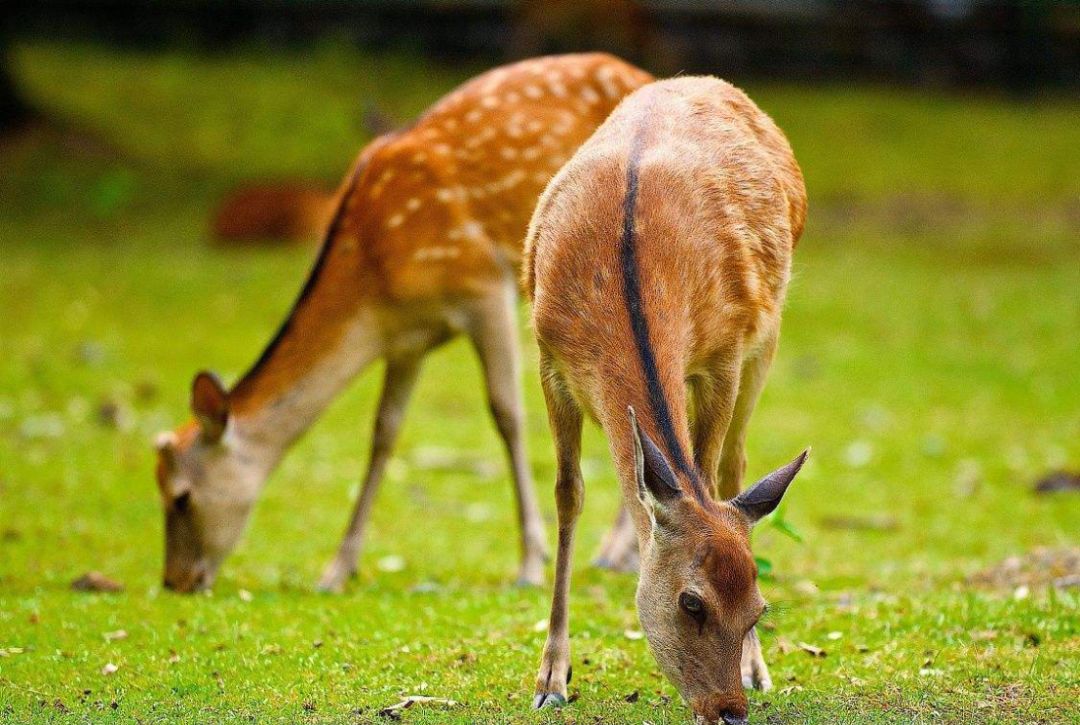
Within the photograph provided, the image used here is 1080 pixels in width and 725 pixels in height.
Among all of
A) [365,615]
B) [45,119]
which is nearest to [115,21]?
[45,119]

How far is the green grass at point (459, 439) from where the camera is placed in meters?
5.18

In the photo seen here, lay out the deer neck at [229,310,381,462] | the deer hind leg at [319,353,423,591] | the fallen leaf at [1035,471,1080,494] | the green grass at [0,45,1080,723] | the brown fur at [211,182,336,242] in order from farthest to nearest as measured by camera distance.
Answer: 1. the brown fur at [211,182,336,242]
2. the fallen leaf at [1035,471,1080,494]
3. the deer hind leg at [319,353,423,591]
4. the deer neck at [229,310,381,462]
5. the green grass at [0,45,1080,723]

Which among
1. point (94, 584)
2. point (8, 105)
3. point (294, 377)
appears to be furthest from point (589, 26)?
point (94, 584)

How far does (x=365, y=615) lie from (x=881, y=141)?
52.0ft

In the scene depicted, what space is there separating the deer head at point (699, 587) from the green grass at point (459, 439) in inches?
17.5

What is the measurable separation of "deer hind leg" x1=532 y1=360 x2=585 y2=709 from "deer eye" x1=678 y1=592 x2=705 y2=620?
82cm

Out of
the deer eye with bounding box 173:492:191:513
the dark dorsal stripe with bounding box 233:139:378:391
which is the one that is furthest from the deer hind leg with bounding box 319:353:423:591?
the deer eye with bounding box 173:492:191:513

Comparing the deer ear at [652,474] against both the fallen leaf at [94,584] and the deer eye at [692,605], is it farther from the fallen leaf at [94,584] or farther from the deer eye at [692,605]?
the fallen leaf at [94,584]

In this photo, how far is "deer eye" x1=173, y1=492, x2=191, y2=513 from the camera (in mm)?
6969

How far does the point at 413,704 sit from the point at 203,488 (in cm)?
258

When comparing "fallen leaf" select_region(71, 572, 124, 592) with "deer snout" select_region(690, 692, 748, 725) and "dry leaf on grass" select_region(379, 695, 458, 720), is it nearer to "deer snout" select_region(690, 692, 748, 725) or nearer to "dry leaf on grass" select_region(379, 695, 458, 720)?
"dry leaf on grass" select_region(379, 695, 458, 720)

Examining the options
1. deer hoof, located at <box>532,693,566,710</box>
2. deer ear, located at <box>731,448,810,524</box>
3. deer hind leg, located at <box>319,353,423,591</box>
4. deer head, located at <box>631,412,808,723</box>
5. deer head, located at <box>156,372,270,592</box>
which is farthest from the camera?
deer hind leg, located at <box>319,353,423,591</box>

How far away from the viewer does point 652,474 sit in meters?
4.23

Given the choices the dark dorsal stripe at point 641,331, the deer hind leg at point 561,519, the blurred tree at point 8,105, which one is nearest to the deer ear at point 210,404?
the deer hind leg at point 561,519
